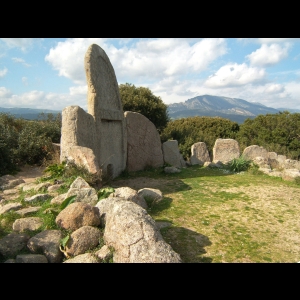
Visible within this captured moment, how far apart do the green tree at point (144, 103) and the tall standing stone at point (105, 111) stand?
19.8 ft

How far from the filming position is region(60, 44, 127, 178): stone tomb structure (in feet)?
26.4

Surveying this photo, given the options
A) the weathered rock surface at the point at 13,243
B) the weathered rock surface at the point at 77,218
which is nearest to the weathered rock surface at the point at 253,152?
the weathered rock surface at the point at 77,218

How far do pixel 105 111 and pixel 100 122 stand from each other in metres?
0.52

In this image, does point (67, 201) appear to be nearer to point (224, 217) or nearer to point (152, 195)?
point (152, 195)

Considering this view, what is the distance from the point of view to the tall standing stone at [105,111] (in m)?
9.12

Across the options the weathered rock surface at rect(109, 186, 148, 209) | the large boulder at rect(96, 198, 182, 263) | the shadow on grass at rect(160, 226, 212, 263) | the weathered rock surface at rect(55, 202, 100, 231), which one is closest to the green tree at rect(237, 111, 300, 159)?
the weathered rock surface at rect(109, 186, 148, 209)

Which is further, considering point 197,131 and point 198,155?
point 197,131

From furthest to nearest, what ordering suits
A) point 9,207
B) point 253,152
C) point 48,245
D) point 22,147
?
point 253,152
point 22,147
point 9,207
point 48,245

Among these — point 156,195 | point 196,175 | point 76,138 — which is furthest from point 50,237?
point 196,175

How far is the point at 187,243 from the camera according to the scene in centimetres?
470

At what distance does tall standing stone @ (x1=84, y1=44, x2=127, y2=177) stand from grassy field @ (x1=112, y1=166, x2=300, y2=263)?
0.87m

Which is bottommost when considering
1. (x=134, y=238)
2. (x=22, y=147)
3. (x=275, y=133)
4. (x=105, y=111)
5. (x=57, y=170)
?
(x=134, y=238)

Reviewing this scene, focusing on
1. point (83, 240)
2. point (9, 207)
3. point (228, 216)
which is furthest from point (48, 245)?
point (228, 216)

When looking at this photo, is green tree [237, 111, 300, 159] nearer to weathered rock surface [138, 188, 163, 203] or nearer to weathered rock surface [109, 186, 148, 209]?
weathered rock surface [138, 188, 163, 203]
